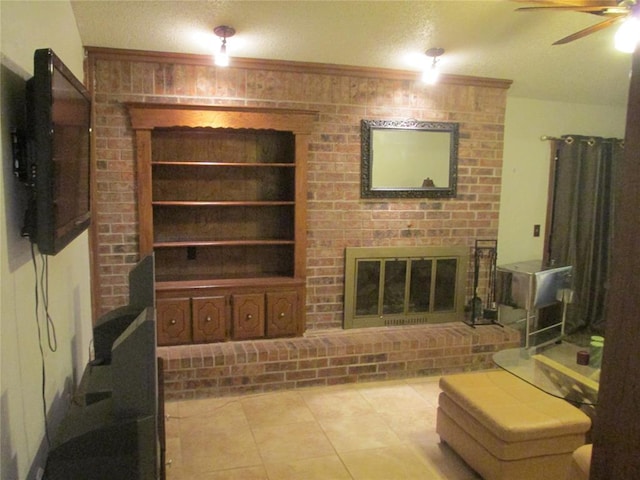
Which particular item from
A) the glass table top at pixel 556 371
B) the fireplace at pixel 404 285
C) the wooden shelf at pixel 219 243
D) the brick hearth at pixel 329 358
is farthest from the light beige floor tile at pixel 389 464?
the wooden shelf at pixel 219 243

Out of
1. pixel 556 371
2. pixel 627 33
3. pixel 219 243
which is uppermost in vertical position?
pixel 627 33

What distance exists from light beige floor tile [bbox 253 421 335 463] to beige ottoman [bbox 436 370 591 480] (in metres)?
0.75

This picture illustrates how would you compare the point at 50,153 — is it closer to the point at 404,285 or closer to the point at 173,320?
the point at 173,320

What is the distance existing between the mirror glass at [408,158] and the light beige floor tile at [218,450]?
6.53 feet

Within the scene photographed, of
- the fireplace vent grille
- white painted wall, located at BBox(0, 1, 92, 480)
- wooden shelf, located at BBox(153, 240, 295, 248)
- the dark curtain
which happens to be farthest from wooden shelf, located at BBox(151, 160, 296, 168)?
the dark curtain

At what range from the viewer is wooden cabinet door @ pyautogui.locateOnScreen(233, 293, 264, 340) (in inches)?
135

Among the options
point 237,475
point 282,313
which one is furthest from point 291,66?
point 237,475

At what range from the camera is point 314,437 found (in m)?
2.72

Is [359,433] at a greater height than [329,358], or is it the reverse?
[329,358]

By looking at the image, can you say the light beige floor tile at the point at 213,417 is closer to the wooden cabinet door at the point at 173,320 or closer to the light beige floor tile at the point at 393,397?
the wooden cabinet door at the point at 173,320

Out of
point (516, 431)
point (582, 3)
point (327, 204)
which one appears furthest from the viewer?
point (327, 204)

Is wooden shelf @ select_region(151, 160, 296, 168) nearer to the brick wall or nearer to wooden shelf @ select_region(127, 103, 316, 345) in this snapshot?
wooden shelf @ select_region(127, 103, 316, 345)

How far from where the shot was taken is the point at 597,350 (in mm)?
2826

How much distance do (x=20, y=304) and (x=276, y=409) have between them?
1930 millimetres
